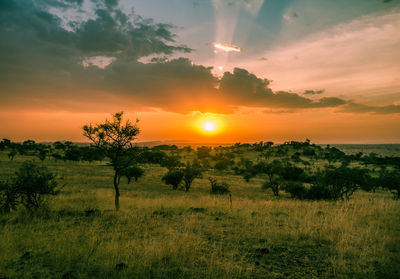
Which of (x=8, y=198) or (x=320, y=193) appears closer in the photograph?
(x=8, y=198)

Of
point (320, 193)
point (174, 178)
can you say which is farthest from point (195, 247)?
point (174, 178)

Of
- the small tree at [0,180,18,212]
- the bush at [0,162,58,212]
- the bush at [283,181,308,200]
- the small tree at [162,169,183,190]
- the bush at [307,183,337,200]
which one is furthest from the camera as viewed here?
the small tree at [162,169,183,190]

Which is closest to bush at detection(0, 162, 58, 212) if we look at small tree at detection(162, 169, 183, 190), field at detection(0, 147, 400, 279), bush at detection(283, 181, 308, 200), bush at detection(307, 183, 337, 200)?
field at detection(0, 147, 400, 279)

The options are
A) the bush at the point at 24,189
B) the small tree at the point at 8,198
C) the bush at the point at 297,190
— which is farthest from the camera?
the bush at the point at 297,190

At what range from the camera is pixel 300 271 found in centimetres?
702

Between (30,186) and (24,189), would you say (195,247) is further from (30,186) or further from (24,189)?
(24,189)

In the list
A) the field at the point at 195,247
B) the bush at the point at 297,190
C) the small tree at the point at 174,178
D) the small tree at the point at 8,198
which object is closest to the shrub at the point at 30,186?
the small tree at the point at 8,198

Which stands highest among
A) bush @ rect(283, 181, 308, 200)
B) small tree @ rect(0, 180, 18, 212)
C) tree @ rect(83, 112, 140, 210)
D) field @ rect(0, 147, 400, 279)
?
tree @ rect(83, 112, 140, 210)

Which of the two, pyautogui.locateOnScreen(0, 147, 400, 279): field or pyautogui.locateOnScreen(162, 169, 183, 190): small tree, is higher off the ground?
pyautogui.locateOnScreen(0, 147, 400, 279): field

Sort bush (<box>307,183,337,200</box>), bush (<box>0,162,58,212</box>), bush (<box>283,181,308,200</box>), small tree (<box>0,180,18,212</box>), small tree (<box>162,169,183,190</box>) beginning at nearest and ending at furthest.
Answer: small tree (<box>0,180,18,212</box>)
bush (<box>0,162,58,212</box>)
bush (<box>307,183,337,200</box>)
bush (<box>283,181,308,200</box>)
small tree (<box>162,169,183,190</box>)

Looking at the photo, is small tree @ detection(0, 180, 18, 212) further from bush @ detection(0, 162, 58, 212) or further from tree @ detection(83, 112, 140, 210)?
tree @ detection(83, 112, 140, 210)

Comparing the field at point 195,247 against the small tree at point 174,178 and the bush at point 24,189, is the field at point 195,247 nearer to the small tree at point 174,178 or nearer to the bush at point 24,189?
the bush at point 24,189

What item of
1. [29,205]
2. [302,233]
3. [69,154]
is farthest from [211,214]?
[69,154]

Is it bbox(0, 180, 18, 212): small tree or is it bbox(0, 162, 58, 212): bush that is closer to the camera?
bbox(0, 180, 18, 212): small tree
